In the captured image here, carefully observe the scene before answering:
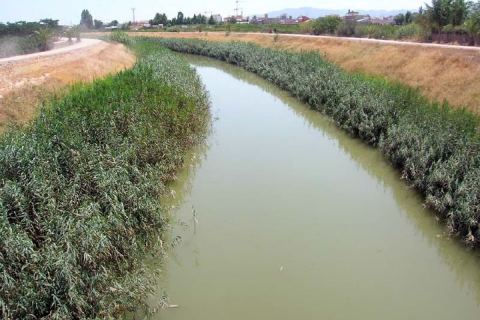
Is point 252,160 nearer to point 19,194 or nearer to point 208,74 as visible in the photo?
point 19,194


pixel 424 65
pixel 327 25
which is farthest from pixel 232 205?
pixel 327 25

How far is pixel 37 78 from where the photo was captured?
17.8 metres

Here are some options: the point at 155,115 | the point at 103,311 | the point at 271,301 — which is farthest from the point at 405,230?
the point at 155,115

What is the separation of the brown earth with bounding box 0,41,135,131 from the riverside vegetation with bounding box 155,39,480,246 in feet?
36.6

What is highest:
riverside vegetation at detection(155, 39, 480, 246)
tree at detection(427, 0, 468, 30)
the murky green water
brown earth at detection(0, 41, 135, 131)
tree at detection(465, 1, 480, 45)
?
tree at detection(427, 0, 468, 30)

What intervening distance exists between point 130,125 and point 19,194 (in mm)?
4701

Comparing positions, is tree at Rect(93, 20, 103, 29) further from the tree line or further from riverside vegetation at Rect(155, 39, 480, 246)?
riverside vegetation at Rect(155, 39, 480, 246)

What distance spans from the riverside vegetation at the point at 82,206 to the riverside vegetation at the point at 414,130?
6.66 metres

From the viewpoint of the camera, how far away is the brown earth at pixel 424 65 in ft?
58.3

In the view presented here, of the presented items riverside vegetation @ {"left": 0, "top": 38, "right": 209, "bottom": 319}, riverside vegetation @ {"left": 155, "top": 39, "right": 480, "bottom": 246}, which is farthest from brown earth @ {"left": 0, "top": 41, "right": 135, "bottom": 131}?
riverside vegetation @ {"left": 155, "top": 39, "right": 480, "bottom": 246}

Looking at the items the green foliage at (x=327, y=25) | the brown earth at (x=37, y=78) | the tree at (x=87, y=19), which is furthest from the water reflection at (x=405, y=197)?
the tree at (x=87, y=19)

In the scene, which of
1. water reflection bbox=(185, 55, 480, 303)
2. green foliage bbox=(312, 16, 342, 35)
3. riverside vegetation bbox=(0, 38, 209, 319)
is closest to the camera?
riverside vegetation bbox=(0, 38, 209, 319)

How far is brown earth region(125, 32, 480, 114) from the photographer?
17.8 m

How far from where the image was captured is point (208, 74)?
36406mm
